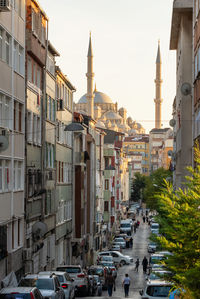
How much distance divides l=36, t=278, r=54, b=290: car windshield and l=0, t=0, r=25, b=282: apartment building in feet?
10.5

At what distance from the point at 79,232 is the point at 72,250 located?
1364 mm

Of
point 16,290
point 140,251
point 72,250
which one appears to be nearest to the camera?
point 16,290

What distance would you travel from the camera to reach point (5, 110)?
26.3 metres

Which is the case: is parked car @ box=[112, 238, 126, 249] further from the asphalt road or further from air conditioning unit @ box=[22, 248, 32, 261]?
air conditioning unit @ box=[22, 248, 32, 261]

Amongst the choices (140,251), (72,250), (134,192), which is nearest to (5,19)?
(72,250)

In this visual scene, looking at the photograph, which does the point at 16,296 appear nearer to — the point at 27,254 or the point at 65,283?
the point at 65,283

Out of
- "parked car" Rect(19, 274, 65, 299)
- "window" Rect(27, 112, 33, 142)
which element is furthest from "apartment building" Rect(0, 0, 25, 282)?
"parked car" Rect(19, 274, 65, 299)

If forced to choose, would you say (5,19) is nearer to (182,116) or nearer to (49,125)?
(49,125)

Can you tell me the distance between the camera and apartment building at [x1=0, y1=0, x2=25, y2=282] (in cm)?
2583

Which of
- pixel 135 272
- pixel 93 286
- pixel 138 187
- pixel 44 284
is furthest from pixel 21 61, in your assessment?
pixel 138 187

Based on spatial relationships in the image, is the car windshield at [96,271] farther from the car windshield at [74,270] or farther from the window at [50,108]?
the car windshield at [74,270]

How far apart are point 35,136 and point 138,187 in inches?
5336

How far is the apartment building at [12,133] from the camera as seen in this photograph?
84.7 ft

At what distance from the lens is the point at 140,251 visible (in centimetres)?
7525
